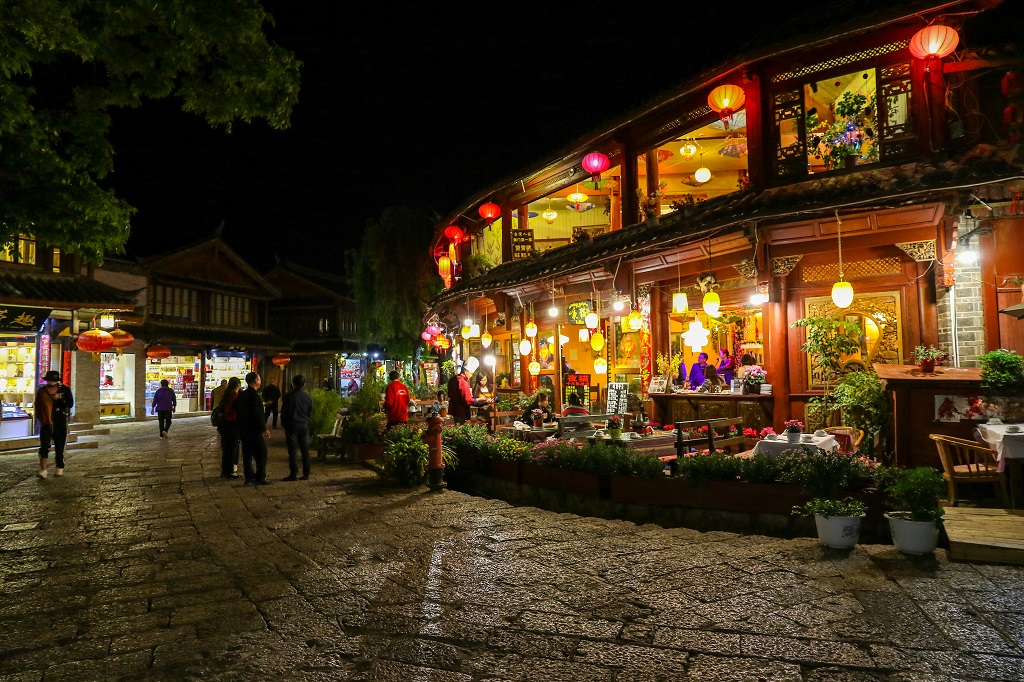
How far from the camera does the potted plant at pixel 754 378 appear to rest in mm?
11125

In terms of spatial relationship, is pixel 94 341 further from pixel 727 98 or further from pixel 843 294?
pixel 843 294

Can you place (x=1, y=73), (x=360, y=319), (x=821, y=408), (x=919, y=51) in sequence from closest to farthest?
(x=1, y=73), (x=919, y=51), (x=821, y=408), (x=360, y=319)

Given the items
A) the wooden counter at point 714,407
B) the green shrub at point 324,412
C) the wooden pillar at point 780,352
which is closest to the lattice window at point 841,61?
the wooden pillar at point 780,352

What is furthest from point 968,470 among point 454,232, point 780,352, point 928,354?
point 454,232

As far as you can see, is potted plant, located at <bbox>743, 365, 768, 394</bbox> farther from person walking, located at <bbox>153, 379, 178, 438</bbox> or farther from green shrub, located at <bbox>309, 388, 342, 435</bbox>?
person walking, located at <bbox>153, 379, 178, 438</bbox>

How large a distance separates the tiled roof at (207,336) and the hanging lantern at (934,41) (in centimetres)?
2817

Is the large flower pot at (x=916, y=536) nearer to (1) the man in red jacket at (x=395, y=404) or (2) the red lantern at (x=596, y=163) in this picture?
(1) the man in red jacket at (x=395, y=404)

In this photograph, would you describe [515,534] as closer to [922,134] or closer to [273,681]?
[273,681]

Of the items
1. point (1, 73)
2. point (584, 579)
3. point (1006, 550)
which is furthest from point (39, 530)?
point (1006, 550)

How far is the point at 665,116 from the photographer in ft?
41.9

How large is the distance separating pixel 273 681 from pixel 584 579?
2499 mm

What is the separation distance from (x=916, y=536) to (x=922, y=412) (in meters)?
3.43

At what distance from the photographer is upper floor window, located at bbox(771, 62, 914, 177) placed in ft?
32.1

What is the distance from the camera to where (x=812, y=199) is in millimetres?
9320
